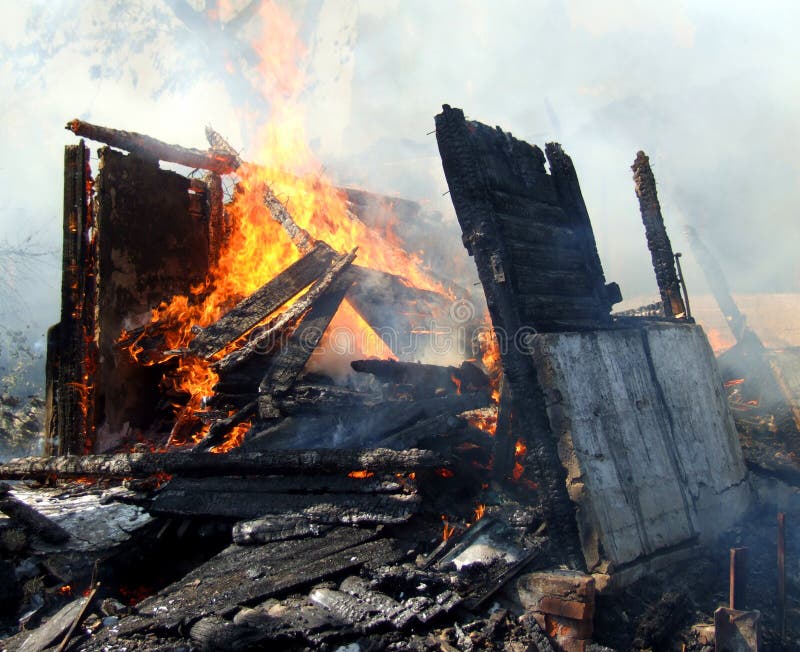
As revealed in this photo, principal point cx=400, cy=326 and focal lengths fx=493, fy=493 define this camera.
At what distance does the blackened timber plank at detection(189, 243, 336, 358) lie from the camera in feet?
23.1

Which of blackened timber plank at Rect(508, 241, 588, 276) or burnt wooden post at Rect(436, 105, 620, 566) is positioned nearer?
burnt wooden post at Rect(436, 105, 620, 566)

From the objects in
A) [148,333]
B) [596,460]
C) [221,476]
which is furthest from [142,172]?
[596,460]

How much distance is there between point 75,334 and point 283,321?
11.1ft

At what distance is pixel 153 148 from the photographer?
9.09 metres

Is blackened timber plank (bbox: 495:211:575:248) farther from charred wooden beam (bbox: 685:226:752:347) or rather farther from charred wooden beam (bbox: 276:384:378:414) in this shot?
charred wooden beam (bbox: 685:226:752:347)

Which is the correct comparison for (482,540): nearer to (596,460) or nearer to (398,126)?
(596,460)

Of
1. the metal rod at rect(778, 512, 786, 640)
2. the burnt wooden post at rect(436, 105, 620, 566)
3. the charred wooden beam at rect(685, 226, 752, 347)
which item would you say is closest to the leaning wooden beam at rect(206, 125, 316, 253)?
the burnt wooden post at rect(436, 105, 620, 566)

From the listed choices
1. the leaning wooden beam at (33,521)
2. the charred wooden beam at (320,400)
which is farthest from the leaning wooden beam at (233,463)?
the charred wooden beam at (320,400)

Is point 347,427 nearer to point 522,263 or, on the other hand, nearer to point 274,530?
point 274,530

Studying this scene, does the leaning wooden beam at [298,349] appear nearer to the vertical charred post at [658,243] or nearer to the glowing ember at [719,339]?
the vertical charred post at [658,243]

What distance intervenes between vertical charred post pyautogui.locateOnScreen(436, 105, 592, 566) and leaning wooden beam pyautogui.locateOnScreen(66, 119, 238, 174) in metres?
6.89

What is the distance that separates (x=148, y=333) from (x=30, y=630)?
18.4 ft

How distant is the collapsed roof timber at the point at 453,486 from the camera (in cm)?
334

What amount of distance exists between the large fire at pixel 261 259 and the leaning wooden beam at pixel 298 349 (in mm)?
743
